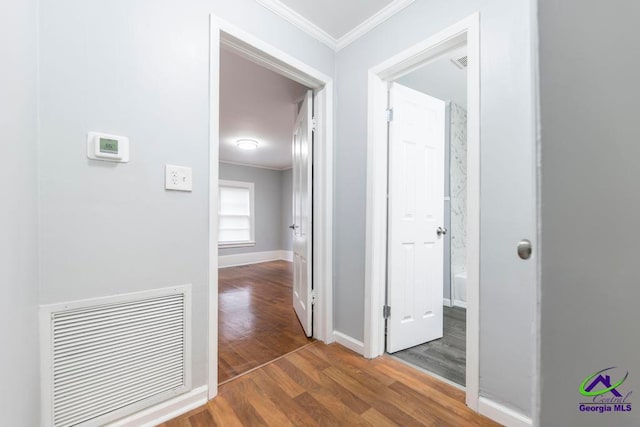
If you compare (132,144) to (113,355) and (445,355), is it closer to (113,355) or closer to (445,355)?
(113,355)

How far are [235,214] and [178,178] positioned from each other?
17.2 feet

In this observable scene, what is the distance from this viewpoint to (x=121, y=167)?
1185 mm

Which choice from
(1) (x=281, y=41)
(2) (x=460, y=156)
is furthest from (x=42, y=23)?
(2) (x=460, y=156)

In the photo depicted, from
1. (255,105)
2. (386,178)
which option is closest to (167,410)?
(386,178)

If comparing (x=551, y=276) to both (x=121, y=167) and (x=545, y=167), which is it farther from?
(x=121, y=167)

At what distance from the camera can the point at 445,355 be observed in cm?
192

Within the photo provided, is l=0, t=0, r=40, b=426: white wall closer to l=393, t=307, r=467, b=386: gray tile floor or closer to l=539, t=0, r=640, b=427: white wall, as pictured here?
l=539, t=0, r=640, b=427: white wall

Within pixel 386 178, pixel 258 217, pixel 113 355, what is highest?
pixel 386 178

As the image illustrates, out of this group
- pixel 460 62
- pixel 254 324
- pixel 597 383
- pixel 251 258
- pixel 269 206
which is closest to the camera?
pixel 597 383

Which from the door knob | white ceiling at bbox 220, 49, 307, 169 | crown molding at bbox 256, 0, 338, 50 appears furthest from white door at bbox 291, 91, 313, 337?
the door knob

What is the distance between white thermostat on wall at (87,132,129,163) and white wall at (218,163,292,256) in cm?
529

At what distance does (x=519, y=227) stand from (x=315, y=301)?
5.15 feet

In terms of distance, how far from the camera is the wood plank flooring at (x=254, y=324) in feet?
6.22

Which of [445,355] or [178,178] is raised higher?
[178,178]
